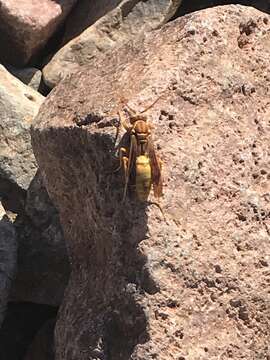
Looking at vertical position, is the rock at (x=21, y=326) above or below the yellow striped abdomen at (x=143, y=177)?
below

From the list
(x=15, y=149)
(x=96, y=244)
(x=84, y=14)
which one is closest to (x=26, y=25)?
(x=84, y=14)

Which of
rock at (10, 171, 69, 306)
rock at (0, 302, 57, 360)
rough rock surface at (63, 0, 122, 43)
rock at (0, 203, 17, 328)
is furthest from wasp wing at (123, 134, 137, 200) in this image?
rough rock surface at (63, 0, 122, 43)

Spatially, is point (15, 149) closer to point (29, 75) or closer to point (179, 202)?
point (29, 75)

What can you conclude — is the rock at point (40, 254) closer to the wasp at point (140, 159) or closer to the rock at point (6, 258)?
the rock at point (6, 258)

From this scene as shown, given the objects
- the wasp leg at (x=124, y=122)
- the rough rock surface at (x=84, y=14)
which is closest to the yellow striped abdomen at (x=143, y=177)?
the wasp leg at (x=124, y=122)

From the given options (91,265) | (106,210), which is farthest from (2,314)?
(106,210)

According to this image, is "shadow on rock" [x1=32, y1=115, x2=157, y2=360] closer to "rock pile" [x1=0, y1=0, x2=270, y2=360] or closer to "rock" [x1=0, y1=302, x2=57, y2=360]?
"rock pile" [x1=0, y1=0, x2=270, y2=360]

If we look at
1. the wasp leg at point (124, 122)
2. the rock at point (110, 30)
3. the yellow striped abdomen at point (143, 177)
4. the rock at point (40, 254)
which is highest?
the wasp leg at point (124, 122)
